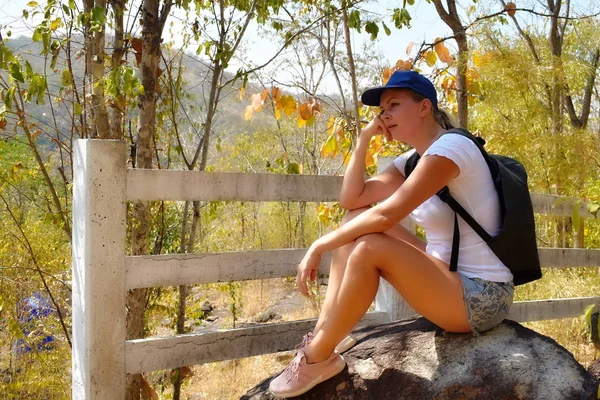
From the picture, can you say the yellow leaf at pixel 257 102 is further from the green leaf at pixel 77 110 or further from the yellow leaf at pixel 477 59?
the yellow leaf at pixel 477 59

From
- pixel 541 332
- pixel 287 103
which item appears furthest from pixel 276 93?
pixel 541 332

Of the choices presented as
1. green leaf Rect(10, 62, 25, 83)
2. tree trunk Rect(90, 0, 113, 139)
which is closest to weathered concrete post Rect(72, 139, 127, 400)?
green leaf Rect(10, 62, 25, 83)

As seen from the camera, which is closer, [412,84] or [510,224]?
[510,224]

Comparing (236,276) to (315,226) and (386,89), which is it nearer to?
(386,89)

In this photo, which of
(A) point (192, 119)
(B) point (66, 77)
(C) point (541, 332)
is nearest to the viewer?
(B) point (66, 77)

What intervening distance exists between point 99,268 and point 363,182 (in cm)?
120

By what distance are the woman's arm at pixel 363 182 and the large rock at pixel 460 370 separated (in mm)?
631

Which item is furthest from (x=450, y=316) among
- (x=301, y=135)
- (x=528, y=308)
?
(x=301, y=135)

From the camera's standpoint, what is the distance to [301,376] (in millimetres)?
2309

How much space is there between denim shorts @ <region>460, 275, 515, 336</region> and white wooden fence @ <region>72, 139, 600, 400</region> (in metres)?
0.96

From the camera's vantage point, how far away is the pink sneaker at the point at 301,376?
230cm

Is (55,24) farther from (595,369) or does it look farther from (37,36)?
(595,369)

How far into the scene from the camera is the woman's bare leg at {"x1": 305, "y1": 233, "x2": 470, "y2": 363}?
221 centimetres

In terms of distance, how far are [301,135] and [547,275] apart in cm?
646
